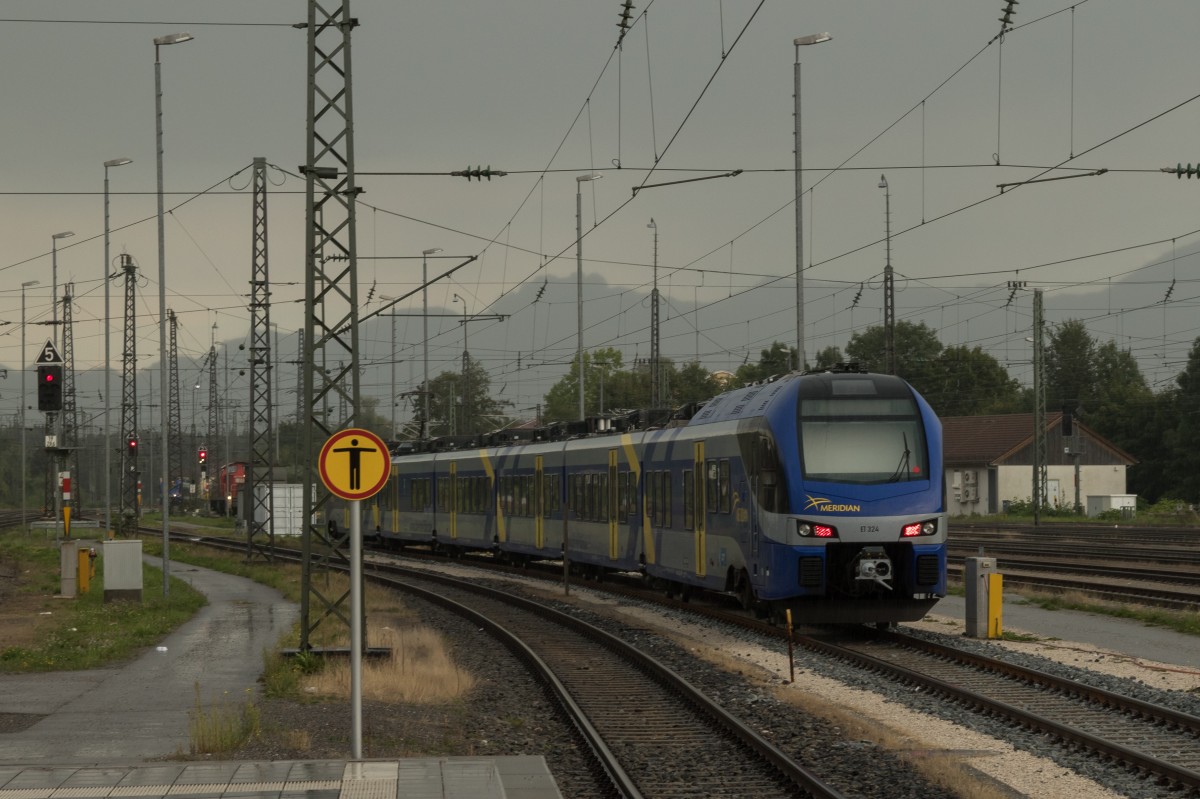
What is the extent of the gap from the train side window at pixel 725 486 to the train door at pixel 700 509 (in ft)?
3.23

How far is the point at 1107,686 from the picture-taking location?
51.2 ft

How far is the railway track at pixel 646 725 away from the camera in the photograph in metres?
11.2

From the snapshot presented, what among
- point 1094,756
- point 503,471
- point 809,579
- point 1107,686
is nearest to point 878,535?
point 809,579

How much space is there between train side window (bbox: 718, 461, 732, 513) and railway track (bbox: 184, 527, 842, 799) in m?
2.61

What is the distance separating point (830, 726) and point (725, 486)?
28.9 ft

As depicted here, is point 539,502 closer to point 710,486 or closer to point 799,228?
point 799,228

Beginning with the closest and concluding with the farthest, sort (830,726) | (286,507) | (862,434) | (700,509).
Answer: (830,726)
(862,434)
(700,509)
(286,507)

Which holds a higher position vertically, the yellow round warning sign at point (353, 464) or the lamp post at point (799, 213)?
the lamp post at point (799, 213)

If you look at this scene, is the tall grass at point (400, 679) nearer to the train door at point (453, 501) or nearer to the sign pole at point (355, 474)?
the sign pole at point (355, 474)

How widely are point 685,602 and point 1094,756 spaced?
48.2ft

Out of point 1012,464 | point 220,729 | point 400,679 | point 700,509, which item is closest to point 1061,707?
point 400,679

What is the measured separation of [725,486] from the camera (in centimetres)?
2217

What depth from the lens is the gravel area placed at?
1124 centimetres

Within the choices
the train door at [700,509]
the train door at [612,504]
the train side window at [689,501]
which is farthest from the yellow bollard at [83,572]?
the train door at [700,509]
